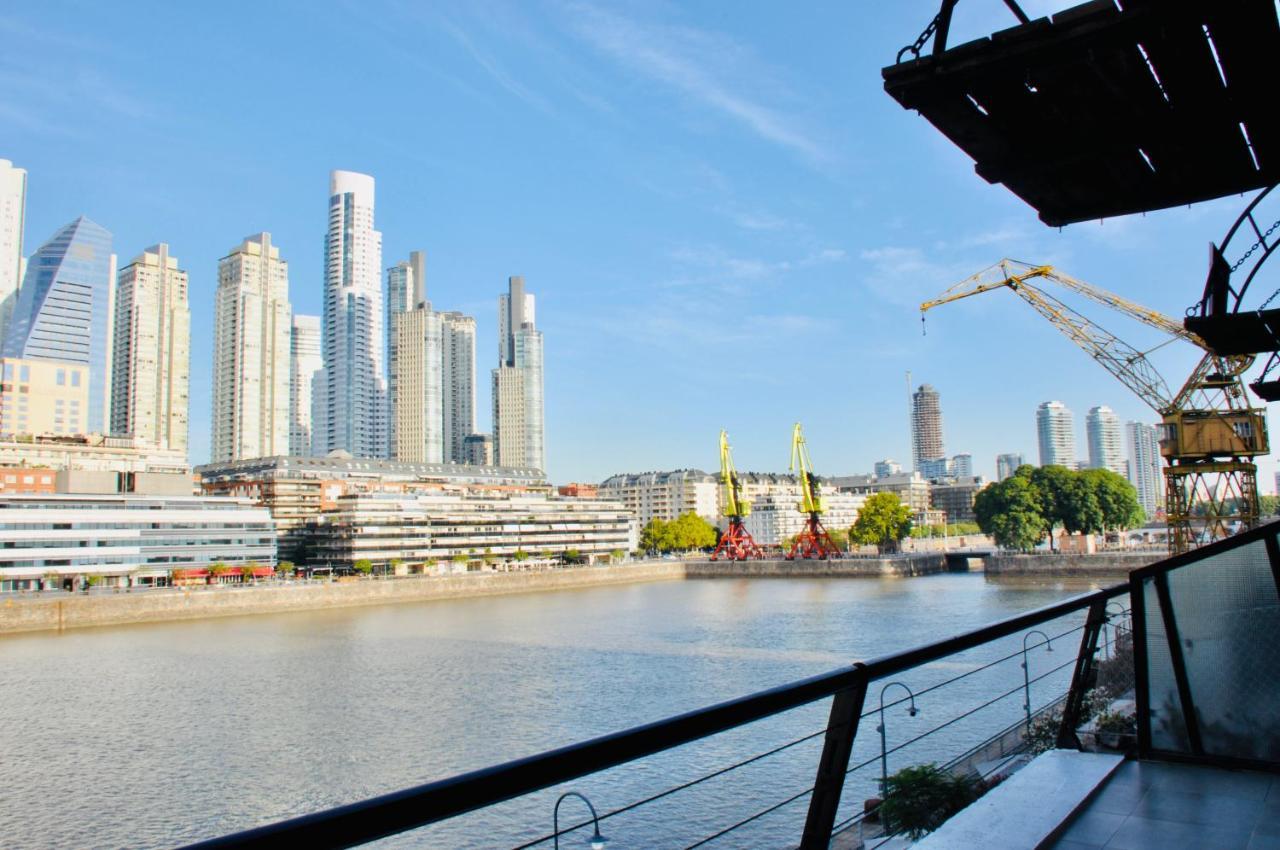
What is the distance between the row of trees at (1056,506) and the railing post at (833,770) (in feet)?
239

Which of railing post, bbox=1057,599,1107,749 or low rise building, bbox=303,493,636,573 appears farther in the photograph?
low rise building, bbox=303,493,636,573

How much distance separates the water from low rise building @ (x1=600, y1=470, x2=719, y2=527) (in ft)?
320

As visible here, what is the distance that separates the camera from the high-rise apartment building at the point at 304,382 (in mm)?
165625

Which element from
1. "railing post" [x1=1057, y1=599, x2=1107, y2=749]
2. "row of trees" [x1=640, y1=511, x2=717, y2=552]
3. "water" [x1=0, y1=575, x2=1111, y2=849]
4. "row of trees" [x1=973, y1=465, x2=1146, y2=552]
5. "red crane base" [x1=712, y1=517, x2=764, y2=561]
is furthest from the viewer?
"row of trees" [x1=640, y1=511, x2=717, y2=552]

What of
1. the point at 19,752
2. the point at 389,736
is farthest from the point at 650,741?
the point at 19,752

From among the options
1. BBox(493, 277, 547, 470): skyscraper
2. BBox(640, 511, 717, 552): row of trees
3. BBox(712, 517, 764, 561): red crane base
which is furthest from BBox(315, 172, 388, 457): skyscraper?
BBox(712, 517, 764, 561): red crane base

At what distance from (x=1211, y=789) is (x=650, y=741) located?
2.50 m

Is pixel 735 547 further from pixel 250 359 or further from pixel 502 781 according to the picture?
pixel 250 359

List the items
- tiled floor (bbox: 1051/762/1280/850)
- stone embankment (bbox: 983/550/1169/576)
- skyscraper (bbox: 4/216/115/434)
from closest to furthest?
tiled floor (bbox: 1051/762/1280/850) < stone embankment (bbox: 983/550/1169/576) < skyscraper (bbox: 4/216/115/434)

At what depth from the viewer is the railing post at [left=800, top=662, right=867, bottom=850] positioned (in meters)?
2.34

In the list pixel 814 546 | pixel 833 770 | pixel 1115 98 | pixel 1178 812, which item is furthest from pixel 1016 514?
pixel 833 770

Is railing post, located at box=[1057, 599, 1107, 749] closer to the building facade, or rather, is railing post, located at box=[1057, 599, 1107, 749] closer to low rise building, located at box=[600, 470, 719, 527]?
the building facade

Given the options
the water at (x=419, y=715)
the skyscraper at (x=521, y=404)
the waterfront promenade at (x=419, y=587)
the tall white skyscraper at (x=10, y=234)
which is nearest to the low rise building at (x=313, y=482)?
the waterfront promenade at (x=419, y=587)

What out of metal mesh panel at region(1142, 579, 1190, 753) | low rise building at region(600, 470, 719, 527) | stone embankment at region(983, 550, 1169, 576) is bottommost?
stone embankment at region(983, 550, 1169, 576)
